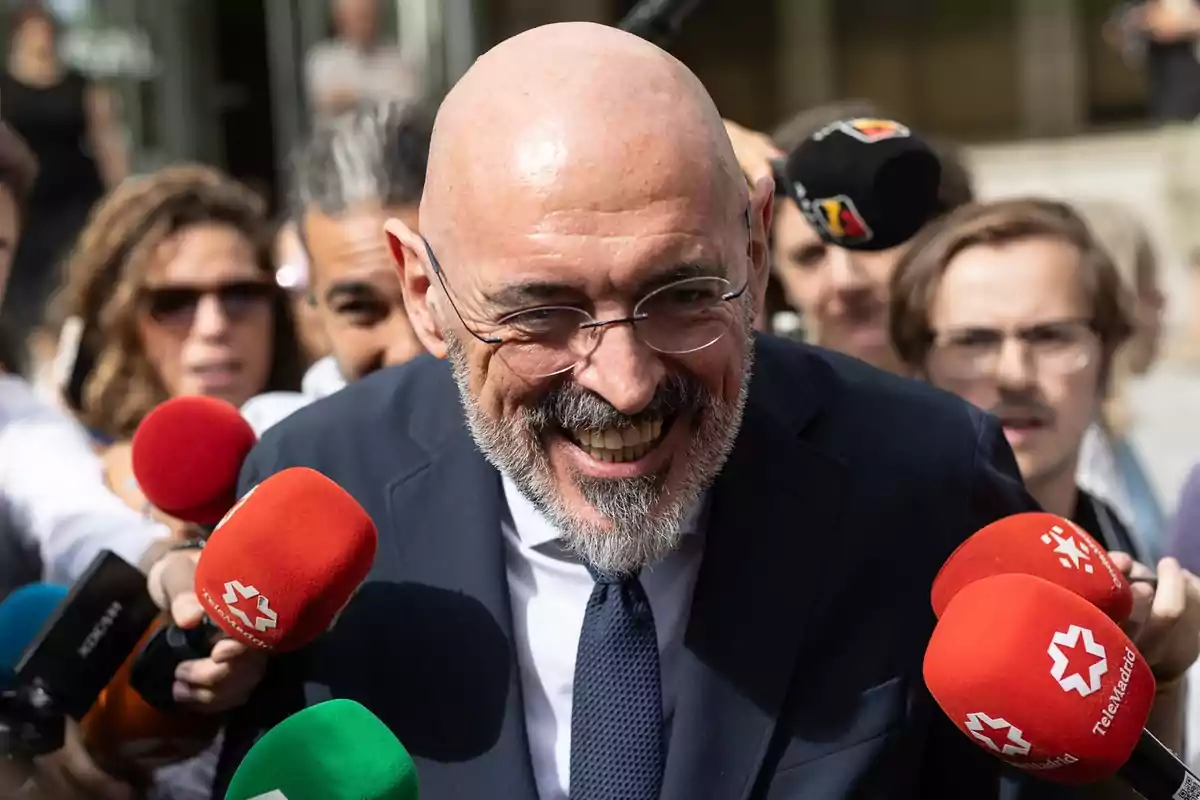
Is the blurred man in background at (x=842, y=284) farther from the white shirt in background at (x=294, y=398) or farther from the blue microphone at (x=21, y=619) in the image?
the blue microphone at (x=21, y=619)

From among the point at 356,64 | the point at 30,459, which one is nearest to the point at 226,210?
the point at 30,459

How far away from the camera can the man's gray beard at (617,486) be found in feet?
5.87

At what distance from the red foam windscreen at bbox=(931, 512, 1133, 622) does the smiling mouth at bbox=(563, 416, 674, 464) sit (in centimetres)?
38

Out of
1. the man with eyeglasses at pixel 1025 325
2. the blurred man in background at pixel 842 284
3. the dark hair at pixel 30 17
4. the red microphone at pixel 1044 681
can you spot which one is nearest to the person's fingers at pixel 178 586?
the red microphone at pixel 1044 681

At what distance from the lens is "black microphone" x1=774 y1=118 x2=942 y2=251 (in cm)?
210

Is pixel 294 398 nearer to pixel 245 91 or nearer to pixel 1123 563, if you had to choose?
pixel 1123 563

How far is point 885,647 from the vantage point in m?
1.95

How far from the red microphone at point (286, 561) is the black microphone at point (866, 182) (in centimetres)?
77

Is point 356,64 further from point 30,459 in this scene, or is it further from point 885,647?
point 885,647

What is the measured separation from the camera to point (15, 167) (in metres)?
2.76

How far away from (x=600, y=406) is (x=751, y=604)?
0.38m

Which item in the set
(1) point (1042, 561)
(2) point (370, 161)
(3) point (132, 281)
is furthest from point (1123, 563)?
(3) point (132, 281)

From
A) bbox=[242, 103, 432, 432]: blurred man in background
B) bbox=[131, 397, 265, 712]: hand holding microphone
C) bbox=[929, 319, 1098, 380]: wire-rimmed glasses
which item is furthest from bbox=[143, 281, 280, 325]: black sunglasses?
bbox=[929, 319, 1098, 380]: wire-rimmed glasses

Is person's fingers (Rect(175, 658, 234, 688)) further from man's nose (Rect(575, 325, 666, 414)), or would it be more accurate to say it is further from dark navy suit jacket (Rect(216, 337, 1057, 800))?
man's nose (Rect(575, 325, 666, 414))
